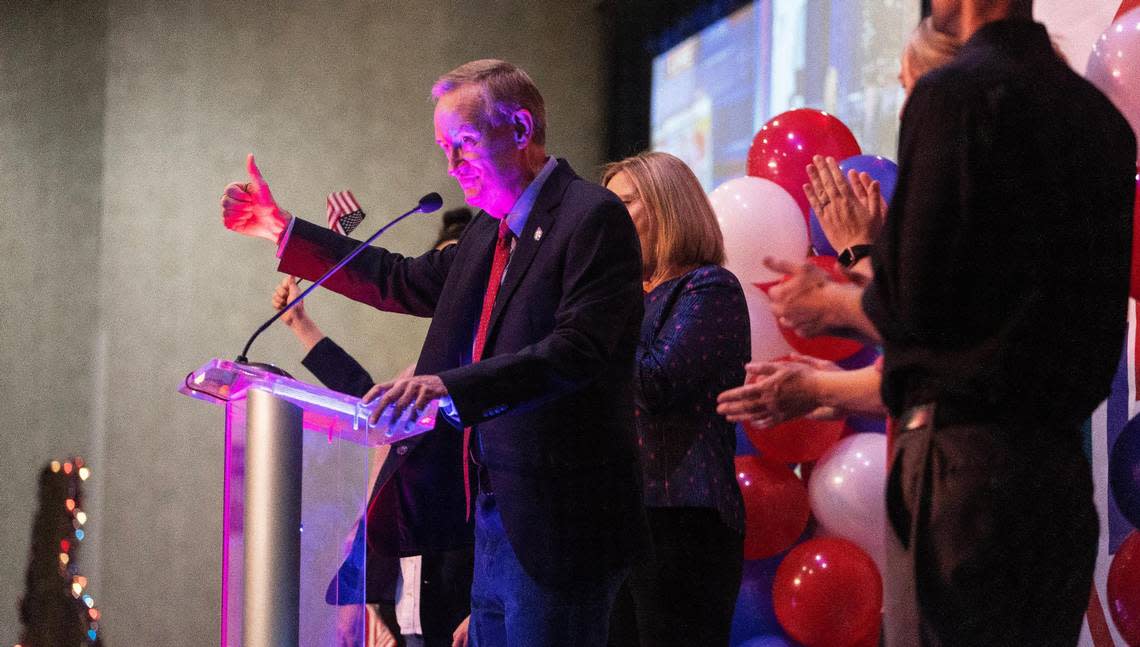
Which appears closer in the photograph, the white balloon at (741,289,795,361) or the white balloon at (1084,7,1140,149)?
the white balloon at (1084,7,1140,149)

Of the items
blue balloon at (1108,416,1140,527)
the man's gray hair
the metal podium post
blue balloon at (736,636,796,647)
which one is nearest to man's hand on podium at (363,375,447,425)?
the metal podium post

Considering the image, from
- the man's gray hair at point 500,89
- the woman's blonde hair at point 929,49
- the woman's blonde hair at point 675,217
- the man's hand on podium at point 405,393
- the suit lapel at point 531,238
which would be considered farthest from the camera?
the woman's blonde hair at point 675,217

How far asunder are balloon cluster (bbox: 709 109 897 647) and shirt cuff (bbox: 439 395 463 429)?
1.21 metres

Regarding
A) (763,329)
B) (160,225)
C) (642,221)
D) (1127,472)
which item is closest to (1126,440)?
(1127,472)

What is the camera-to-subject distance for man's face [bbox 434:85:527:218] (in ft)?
6.31

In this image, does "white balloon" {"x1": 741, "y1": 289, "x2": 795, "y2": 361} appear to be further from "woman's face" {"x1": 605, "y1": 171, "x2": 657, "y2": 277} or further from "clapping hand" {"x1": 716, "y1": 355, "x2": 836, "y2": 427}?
"clapping hand" {"x1": 716, "y1": 355, "x2": 836, "y2": 427}

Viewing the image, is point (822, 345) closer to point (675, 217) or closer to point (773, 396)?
point (675, 217)

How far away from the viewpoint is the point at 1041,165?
1.12 metres

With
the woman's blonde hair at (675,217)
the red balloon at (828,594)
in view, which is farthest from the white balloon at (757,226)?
the red balloon at (828,594)

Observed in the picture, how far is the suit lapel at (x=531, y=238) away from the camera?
183 centimetres

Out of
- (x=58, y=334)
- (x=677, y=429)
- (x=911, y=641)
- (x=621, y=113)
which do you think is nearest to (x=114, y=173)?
(x=58, y=334)

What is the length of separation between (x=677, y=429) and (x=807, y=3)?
7.25 ft

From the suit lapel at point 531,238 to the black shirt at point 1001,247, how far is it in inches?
29.8

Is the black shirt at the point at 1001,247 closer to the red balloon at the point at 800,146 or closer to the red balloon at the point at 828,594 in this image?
the red balloon at the point at 828,594
